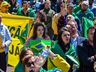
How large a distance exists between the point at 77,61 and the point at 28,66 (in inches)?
79.9

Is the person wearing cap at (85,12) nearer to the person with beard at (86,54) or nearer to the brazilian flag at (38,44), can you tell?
the brazilian flag at (38,44)

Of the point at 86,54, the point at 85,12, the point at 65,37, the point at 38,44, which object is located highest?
the point at 65,37

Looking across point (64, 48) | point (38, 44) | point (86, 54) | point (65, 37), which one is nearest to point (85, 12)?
point (38, 44)

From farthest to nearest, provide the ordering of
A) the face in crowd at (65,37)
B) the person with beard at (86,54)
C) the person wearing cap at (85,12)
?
the person wearing cap at (85,12), the face in crowd at (65,37), the person with beard at (86,54)

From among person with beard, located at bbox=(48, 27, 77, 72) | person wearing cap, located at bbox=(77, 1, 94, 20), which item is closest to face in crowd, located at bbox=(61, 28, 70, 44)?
person with beard, located at bbox=(48, 27, 77, 72)

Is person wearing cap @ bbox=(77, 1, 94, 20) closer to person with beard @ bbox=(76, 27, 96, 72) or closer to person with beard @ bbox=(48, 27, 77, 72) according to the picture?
person with beard @ bbox=(48, 27, 77, 72)

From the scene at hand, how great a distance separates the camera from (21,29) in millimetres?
12352

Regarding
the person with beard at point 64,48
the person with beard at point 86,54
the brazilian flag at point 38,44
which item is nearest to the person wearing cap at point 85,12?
the brazilian flag at point 38,44

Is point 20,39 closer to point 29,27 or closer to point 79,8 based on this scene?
point 29,27

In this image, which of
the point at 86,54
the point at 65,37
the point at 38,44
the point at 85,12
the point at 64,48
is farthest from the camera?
the point at 85,12

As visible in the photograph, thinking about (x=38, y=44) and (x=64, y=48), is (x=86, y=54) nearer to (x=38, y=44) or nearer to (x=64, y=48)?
(x=64, y=48)

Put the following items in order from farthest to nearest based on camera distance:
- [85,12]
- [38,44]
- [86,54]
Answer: [85,12] → [38,44] → [86,54]

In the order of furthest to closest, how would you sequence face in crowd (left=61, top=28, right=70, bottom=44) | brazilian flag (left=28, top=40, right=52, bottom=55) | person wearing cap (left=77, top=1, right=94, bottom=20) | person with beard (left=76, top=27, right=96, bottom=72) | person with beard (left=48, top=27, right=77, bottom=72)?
person wearing cap (left=77, top=1, right=94, bottom=20) → brazilian flag (left=28, top=40, right=52, bottom=55) → face in crowd (left=61, top=28, right=70, bottom=44) → person with beard (left=48, top=27, right=77, bottom=72) → person with beard (left=76, top=27, right=96, bottom=72)

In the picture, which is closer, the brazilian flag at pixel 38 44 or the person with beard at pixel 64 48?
the person with beard at pixel 64 48
